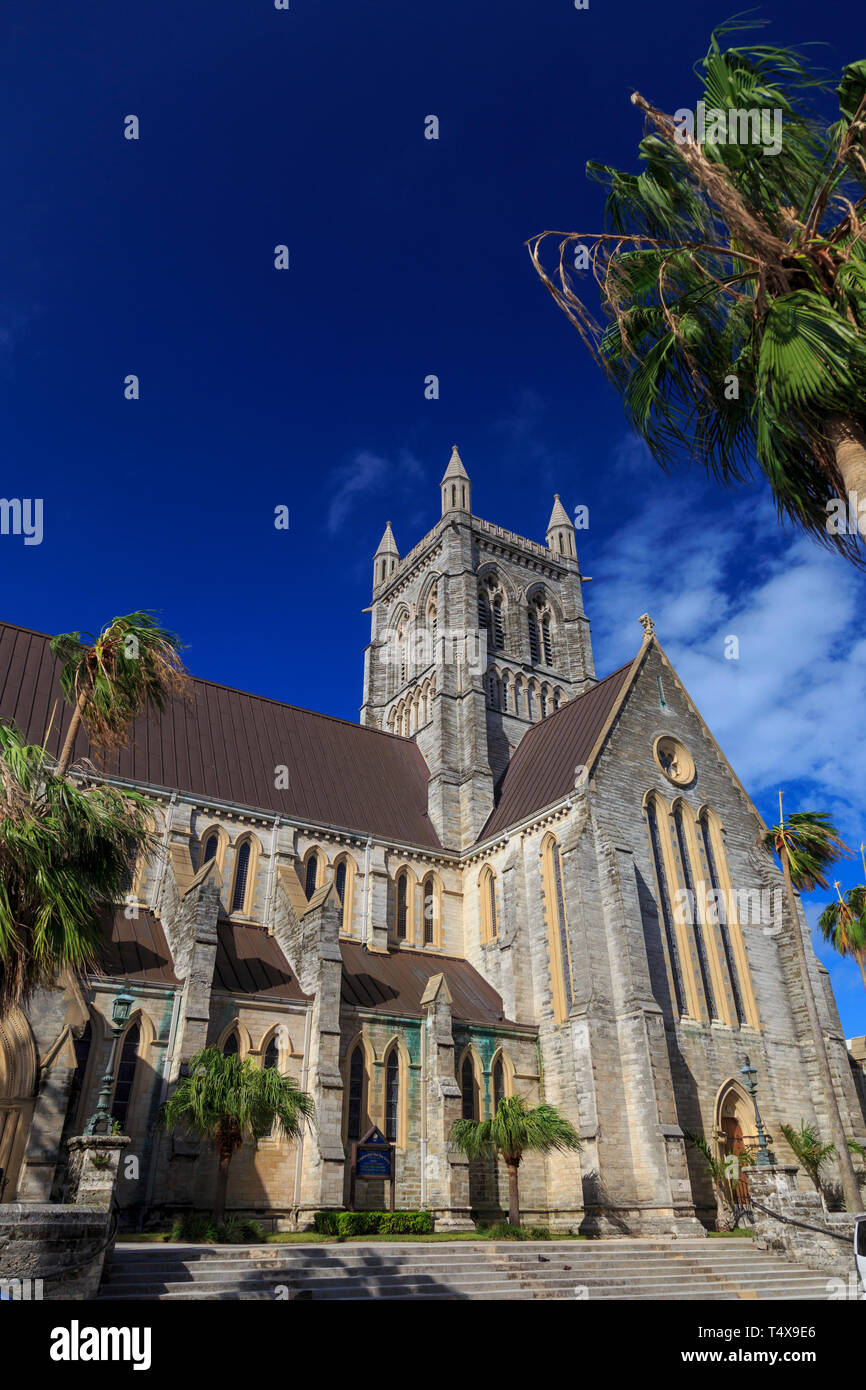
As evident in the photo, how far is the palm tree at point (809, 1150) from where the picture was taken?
25953 mm

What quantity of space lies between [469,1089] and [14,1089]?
13.1m

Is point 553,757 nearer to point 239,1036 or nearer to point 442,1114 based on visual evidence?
point 442,1114

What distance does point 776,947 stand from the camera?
102ft

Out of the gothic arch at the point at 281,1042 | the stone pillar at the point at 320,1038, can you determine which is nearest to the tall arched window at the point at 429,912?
the stone pillar at the point at 320,1038

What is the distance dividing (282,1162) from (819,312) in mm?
21922

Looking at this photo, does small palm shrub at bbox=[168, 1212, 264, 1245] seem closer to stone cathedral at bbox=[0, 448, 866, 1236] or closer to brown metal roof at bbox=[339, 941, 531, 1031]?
stone cathedral at bbox=[0, 448, 866, 1236]

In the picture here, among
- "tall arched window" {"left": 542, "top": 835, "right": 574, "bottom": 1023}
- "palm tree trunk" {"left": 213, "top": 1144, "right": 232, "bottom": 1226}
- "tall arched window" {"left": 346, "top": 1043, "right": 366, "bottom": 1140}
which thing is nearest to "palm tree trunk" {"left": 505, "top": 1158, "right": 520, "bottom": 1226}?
"tall arched window" {"left": 346, "top": 1043, "right": 366, "bottom": 1140}

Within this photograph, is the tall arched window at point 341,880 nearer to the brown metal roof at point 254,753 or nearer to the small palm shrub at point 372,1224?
the brown metal roof at point 254,753

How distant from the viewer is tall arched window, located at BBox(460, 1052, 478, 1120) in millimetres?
25891

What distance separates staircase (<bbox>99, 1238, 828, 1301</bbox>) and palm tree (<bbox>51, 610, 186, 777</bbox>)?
8.22 metres

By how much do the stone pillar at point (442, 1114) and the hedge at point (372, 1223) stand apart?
158 cm

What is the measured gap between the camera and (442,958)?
104 ft

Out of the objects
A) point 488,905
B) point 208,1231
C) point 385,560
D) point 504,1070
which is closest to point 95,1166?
point 208,1231
